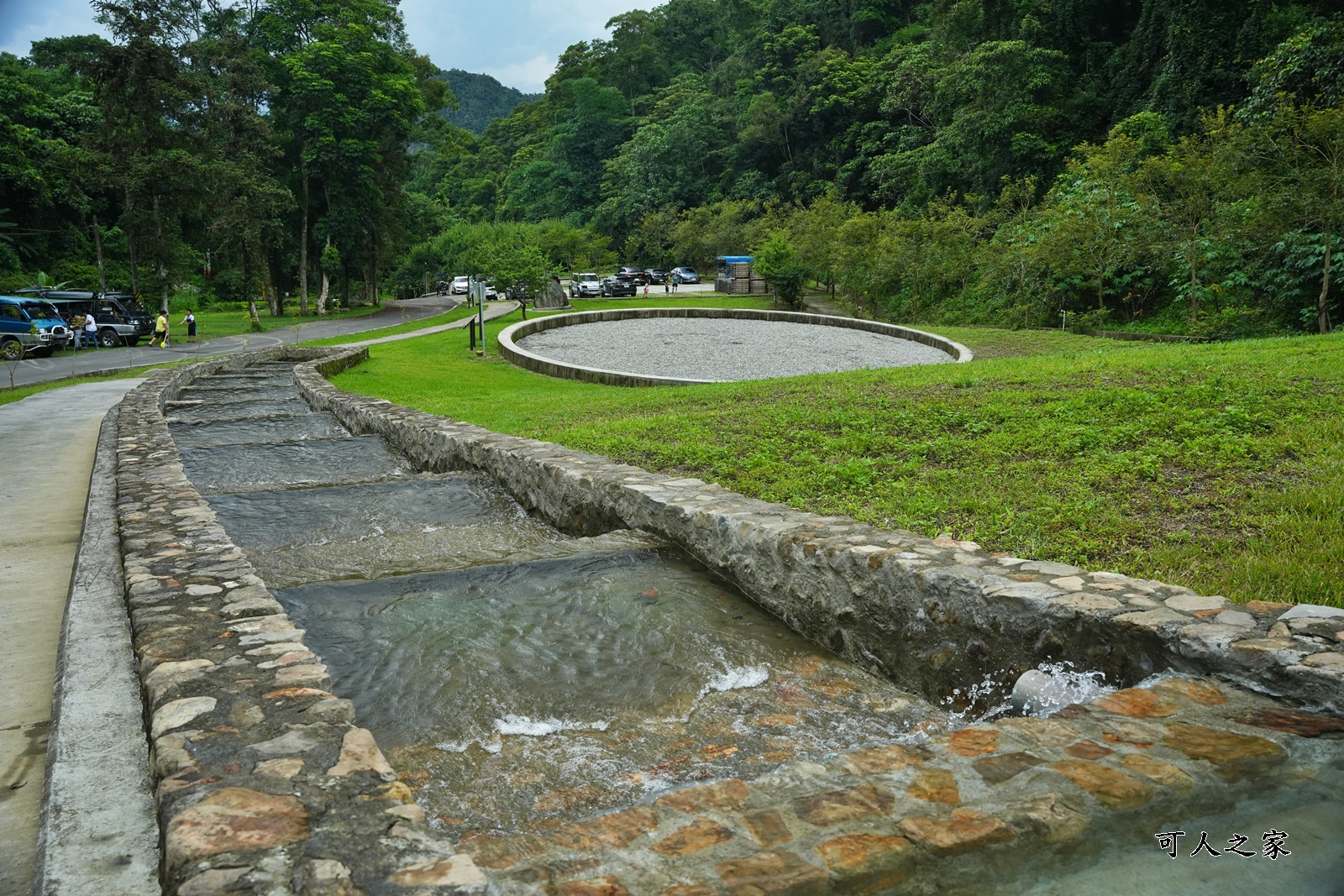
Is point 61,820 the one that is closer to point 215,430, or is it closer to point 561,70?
point 215,430

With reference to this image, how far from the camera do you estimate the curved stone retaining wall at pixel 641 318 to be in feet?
57.5

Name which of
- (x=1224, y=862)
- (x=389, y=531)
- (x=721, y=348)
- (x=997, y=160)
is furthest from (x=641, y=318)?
(x=1224, y=862)

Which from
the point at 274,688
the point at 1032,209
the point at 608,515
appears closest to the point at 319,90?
the point at 1032,209

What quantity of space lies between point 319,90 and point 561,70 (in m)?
60.2

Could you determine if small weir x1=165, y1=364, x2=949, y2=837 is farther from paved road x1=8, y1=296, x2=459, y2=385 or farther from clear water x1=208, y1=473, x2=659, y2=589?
paved road x1=8, y1=296, x2=459, y2=385

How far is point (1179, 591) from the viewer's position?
3.47 meters

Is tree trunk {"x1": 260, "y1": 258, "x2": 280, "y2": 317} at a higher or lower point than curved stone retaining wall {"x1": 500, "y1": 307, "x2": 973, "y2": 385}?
higher

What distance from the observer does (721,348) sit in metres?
22.6

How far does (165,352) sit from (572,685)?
27430mm

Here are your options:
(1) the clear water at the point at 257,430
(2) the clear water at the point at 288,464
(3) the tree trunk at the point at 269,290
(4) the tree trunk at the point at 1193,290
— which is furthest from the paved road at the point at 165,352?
(4) the tree trunk at the point at 1193,290

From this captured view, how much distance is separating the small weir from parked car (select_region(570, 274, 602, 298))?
4067 centimetres

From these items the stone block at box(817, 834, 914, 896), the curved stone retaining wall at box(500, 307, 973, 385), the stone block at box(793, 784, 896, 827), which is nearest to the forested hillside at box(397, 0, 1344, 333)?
the curved stone retaining wall at box(500, 307, 973, 385)

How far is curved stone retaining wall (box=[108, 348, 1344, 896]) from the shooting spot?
2.04 meters

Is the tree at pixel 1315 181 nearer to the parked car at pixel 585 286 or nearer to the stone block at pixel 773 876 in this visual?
the stone block at pixel 773 876
